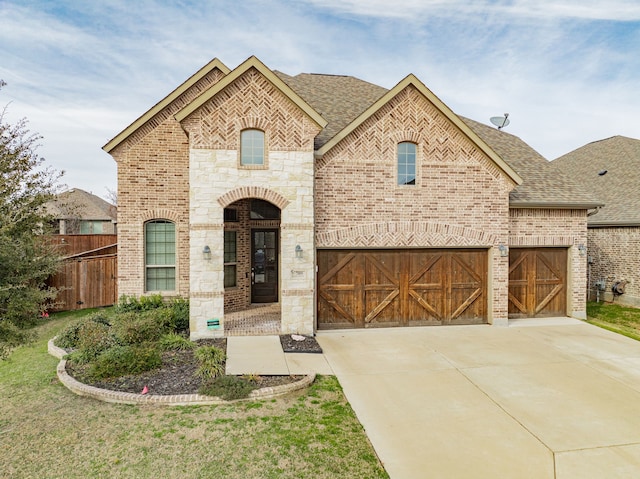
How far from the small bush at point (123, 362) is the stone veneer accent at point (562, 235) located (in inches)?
408

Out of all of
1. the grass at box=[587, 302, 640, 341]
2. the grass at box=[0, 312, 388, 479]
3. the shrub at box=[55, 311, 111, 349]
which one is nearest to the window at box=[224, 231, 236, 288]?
the shrub at box=[55, 311, 111, 349]

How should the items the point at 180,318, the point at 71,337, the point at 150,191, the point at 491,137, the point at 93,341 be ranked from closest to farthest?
the point at 93,341 < the point at 71,337 < the point at 180,318 < the point at 150,191 < the point at 491,137

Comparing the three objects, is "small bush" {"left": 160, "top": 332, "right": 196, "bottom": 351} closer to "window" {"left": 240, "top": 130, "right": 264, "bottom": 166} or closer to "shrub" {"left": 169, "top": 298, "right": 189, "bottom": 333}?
"shrub" {"left": 169, "top": 298, "right": 189, "bottom": 333}

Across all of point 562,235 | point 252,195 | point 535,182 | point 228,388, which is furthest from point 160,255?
point 562,235

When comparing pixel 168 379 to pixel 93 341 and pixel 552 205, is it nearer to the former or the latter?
pixel 93 341

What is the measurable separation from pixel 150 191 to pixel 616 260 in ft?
58.4

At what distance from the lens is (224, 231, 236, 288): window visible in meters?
12.1

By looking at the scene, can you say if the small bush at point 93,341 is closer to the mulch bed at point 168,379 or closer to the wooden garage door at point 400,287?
the mulch bed at point 168,379

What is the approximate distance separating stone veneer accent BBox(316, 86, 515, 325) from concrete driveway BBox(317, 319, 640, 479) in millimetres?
2628

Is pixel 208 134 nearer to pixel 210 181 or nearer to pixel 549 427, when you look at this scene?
pixel 210 181

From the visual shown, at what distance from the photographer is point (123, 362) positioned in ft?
24.0

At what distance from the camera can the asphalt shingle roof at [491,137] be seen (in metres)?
12.2

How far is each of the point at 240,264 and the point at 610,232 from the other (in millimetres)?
15125

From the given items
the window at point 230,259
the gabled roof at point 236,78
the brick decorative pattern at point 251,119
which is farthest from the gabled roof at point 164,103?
the window at point 230,259
